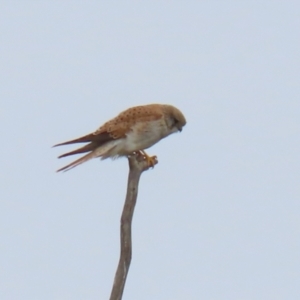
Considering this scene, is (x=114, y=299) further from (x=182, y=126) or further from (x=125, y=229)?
(x=182, y=126)

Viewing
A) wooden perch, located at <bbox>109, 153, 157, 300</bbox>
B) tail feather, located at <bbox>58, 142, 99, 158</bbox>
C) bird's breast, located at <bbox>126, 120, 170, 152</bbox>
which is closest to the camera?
wooden perch, located at <bbox>109, 153, 157, 300</bbox>

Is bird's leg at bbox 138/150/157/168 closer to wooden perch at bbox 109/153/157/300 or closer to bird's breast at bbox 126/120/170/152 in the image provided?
bird's breast at bbox 126/120/170/152

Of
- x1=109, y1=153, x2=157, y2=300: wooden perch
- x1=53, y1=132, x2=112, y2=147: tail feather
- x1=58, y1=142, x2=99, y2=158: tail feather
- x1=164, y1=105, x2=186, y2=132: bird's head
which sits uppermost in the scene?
x1=164, y1=105, x2=186, y2=132: bird's head

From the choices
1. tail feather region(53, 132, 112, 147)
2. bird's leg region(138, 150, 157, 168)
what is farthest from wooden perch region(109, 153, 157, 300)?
tail feather region(53, 132, 112, 147)

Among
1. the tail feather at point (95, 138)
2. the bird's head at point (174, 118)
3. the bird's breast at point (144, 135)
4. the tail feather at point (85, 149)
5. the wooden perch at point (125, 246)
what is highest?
the bird's head at point (174, 118)

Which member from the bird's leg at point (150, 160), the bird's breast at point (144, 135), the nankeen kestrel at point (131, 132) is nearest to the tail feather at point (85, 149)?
the nankeen kestrel at point (131, 132)

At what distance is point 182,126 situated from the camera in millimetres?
11070

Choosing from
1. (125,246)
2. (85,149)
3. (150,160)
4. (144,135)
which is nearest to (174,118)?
(144,135)

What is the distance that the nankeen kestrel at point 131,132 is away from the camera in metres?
10.6

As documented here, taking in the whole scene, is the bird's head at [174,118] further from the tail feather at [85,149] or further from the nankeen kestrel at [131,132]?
the tail feather at [85,149]

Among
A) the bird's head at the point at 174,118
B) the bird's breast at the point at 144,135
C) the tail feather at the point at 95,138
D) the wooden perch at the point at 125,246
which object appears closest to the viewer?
the wooden perch at the point at 125,246

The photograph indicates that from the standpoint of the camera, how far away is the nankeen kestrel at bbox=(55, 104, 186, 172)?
1061cm

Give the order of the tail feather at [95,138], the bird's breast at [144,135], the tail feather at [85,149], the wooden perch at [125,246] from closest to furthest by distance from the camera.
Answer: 1. the wooden perch at [125,246]
2. the tail feather at [85,149]
3. the tail feather at [95,138]
4. the bird's breast at [144,135]

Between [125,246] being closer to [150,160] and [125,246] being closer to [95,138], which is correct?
[150,160]
